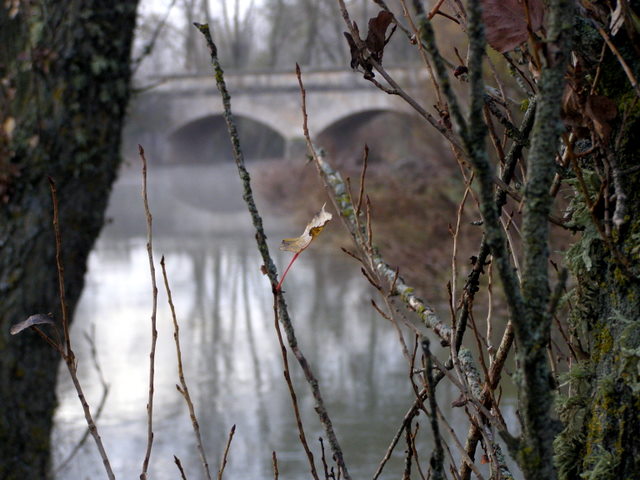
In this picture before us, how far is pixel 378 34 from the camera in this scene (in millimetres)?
854

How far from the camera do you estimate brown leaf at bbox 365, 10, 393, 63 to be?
0.84m

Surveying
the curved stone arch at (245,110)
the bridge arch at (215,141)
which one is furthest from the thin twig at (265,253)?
the bridge arch at (215,141)

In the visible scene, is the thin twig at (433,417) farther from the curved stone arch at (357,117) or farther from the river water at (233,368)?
the curved stone arch at (357,117)

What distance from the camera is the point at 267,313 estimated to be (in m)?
7.42

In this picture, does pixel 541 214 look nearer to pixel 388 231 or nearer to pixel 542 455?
pixel 542 455

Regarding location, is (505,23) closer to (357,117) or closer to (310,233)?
(310,233)

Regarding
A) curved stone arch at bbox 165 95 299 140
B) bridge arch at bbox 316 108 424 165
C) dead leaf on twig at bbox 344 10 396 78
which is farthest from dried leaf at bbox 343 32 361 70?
curved stone arch at bbox 165 95 299 140

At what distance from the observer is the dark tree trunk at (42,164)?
297cm

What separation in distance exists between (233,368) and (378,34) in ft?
17.9

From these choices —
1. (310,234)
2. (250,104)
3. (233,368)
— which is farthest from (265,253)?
(250,104)

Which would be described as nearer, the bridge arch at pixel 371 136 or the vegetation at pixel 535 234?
the vegetation at pixel 535 234

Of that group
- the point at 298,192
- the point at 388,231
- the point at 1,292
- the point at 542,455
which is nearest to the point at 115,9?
the point at 1,292

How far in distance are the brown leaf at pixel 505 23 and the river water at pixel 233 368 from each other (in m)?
1.87

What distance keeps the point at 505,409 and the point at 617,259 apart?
13.7 feet
